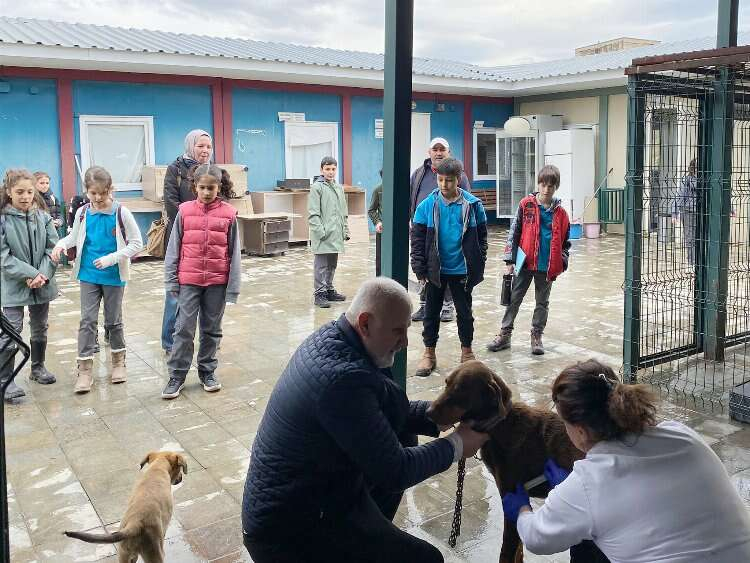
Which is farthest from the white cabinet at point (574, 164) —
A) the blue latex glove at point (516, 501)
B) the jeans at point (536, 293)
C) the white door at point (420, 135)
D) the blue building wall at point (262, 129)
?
the blue latex glove at point (516, 501)

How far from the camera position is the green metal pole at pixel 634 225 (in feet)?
17.2

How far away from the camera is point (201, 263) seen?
5348 millimetres

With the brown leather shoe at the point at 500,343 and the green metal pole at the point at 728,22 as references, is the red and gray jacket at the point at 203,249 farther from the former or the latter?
the green metal pole at the point at 728,22

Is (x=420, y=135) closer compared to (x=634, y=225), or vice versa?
(x=634, y=225)

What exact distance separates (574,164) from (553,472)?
14.3 m

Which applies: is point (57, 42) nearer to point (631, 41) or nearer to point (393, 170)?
point (393, 170)

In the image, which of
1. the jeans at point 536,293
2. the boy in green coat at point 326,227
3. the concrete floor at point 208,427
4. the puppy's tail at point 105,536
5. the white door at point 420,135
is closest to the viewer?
the puppy's tail at point 105,536

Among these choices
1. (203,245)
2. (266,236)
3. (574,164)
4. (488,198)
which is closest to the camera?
(203,245)

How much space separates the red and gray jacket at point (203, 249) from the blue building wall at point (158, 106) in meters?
8.40

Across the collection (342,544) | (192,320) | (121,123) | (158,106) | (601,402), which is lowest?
(342,544)

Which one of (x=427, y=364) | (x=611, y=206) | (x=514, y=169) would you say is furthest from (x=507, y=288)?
(x=514, y=169)

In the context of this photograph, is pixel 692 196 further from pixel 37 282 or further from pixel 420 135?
pixel 420 135

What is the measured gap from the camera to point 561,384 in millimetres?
2150

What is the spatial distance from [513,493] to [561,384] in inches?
22.5
